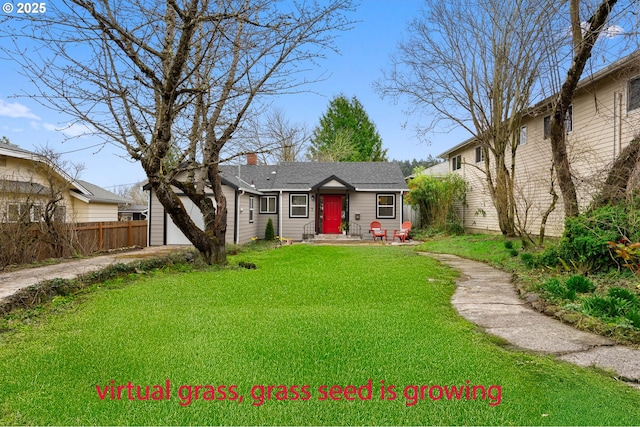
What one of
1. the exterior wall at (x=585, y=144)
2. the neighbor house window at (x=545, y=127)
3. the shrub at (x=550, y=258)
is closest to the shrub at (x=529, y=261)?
the shrub at (x=550, y=258)

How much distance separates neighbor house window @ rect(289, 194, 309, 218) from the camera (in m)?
19.7

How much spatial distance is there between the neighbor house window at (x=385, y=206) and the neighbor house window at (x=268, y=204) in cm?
508

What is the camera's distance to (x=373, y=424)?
8.20 feet

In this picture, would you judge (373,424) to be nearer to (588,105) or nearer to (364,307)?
(364,307)

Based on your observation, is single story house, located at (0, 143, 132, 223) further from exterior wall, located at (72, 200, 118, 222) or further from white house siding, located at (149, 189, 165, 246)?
white house siding, located at (149, 189, 165, 246)

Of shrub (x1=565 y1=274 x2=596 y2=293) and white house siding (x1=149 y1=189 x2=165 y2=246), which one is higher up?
white house siding (x1=149 y1=189 x2=165 y2=246)

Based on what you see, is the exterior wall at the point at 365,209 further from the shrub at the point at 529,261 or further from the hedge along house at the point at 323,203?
the shrub at the point at 529,261

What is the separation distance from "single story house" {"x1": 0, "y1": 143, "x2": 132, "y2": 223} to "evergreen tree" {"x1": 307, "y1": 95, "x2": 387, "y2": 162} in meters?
24.1

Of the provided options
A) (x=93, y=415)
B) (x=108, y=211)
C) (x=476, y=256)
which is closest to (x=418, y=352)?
(x=93, y=415)

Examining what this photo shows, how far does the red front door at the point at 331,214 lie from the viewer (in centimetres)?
1998

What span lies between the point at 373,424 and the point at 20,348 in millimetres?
3490

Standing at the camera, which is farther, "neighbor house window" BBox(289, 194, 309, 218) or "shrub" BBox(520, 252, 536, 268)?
"neighbor house window" BBox(289, 194, 309, 218)

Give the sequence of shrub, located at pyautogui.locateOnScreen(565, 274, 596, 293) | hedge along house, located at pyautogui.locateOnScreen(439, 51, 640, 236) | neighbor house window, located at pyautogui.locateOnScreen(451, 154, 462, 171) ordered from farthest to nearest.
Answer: neighbor house window, located at pyautogui.locateOnScreen(451, 154, 462, 171) → hedge along house, located at pyautogui.locateOnScreen(439, 51, 640, 236) → shrub, located at pyautogui.locateOnScreen(565, 274, 596, 293)

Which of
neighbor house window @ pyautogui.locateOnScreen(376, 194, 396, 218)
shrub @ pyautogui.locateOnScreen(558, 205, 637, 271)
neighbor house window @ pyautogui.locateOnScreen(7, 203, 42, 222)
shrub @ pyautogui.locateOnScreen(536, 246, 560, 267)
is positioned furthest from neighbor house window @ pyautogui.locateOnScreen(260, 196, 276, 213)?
shrub @ pyautogui.locateOnScreen(558, 205, 637, 271)
